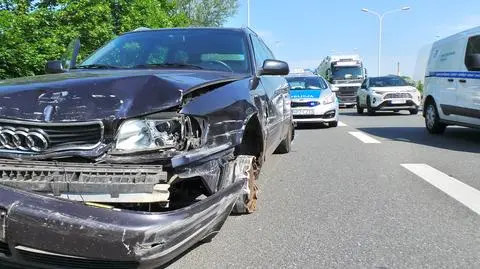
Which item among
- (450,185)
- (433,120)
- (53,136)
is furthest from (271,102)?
(433,120)

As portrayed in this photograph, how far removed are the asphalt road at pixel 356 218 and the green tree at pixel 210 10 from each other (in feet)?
138

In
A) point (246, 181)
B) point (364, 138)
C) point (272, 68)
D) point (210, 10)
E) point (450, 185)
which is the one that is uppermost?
point (210, 10)

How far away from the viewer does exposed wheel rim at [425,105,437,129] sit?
40.4 ft

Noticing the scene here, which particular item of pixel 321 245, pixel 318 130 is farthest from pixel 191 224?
pixel 318 130

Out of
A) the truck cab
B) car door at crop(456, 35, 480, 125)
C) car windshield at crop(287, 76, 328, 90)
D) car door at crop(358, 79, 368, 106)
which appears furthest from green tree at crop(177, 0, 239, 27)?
car door at crop(456, 35, 480, 125)

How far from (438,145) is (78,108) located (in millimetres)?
8837

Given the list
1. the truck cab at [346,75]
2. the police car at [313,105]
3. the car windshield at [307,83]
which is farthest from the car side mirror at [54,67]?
the truck cab at [346,75]

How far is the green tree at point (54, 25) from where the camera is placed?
→ 49.1 ft

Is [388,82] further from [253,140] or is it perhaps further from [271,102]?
[253,140]

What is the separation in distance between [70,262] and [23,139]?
0.75m

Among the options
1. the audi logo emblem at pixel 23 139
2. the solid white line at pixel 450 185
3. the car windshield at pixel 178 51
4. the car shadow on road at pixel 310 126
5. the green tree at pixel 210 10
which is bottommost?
the car shadow on road at pixel 310 126

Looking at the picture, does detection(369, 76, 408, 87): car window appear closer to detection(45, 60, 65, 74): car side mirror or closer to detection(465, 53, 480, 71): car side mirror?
detection(465, 53, 480, 71): car side mirror

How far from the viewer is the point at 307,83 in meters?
16.2

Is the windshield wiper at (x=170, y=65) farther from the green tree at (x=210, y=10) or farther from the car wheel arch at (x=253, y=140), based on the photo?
the green tree at (x=210, y=10)
